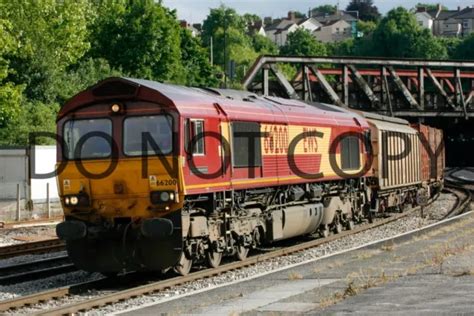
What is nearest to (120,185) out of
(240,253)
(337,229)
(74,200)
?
(74,200)

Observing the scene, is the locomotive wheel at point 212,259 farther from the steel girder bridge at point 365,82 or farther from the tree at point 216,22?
the tree at point 216,22

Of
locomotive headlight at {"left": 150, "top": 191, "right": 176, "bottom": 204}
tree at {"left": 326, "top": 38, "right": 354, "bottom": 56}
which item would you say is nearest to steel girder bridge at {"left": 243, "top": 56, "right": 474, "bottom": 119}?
locomotive headlight at {"left": 150, "top": 191, "right": 176, "bottom": 204}

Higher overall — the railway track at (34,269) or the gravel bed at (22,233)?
the gravel bed at (22,233)

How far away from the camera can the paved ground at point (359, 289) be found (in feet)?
39.6

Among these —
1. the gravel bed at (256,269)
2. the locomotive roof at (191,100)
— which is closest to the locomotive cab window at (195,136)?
the locomotive roof at (191,100)

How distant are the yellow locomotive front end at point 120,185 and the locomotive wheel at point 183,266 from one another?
2.47ft

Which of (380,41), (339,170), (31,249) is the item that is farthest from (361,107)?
(380,41)

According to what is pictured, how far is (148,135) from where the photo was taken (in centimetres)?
1698

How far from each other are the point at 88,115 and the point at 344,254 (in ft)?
20.6

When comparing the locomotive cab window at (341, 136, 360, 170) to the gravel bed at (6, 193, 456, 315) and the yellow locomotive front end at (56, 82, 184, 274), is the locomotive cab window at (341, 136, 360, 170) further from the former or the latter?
the yellow locomotive front end at (56, 82, 184, 274)

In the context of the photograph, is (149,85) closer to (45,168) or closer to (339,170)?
(339,170)

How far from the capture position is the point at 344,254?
784 inches

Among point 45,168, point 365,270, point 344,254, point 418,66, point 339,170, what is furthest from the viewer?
point 418,66

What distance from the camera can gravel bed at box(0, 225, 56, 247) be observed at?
25.8 meters
